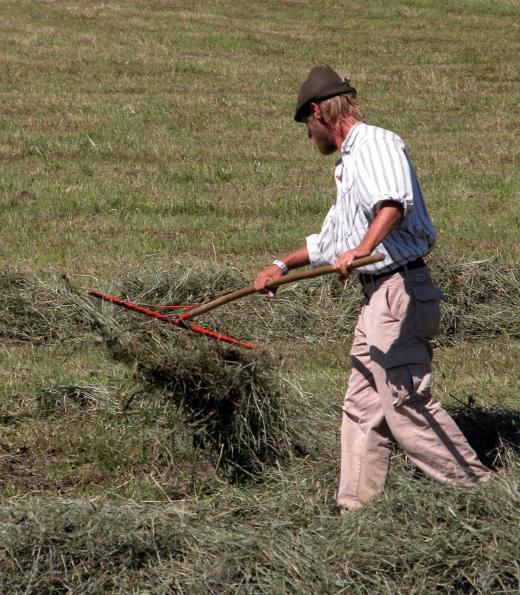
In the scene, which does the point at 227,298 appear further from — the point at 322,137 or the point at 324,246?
the point at 322,137

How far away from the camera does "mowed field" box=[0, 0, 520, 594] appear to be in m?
4.48

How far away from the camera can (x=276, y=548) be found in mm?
4520

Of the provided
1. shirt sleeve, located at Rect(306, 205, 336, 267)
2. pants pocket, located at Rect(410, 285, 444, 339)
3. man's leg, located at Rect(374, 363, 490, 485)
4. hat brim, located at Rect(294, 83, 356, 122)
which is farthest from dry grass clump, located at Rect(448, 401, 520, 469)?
hat brim, located at Rect(294, 83, 356, 122)

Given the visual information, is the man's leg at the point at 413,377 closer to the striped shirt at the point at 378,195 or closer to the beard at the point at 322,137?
the striped shirt at the point at 378,195

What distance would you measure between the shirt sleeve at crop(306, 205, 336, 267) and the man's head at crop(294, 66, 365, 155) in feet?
1.15

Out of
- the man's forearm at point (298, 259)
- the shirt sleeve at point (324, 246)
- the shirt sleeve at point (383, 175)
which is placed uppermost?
the shirt sleeve at point (383, 175)

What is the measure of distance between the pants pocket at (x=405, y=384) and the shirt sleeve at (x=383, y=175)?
69 centimetres

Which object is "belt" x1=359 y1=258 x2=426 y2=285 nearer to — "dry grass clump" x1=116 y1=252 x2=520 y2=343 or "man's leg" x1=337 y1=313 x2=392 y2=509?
"man's leg" x1=337 y1=313 x2=392 y2=509

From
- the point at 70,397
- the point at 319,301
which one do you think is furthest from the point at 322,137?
the point at 319,301

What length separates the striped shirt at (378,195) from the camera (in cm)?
468

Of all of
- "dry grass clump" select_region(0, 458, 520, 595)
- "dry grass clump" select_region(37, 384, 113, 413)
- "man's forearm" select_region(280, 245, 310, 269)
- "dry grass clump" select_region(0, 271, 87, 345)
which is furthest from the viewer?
"dry grass clump" select_region(0, 271, 87, 345)

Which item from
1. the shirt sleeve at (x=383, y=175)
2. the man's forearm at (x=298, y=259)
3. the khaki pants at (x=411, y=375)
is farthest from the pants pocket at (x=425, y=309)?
the man's forearm at (x=298, y=259)

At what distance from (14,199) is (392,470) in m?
7.76

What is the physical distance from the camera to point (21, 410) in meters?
6.52
